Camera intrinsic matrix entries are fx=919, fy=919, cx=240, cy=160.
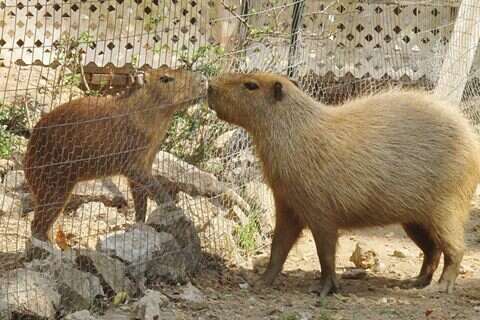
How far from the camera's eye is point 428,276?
19.8 ft

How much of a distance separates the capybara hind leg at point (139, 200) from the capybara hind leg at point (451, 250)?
78.1 inches

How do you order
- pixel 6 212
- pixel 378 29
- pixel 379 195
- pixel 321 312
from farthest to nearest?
pixel 378 29
pixel 6 212
pixel 379 195
pixel 321 312

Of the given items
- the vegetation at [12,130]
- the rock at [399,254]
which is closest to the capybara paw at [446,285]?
the rock at [399,254]

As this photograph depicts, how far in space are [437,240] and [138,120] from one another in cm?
209

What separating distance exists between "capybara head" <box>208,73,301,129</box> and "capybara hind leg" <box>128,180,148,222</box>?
0.90 metres

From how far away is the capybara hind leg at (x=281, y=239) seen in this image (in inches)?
230

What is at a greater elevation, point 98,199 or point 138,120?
point 138,120

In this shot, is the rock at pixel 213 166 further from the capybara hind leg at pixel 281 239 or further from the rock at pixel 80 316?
the rock at pixel 80 316

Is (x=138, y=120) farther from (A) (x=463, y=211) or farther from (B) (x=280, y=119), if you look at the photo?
(A) (x=463, y=211)

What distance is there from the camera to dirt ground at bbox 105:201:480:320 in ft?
17.0

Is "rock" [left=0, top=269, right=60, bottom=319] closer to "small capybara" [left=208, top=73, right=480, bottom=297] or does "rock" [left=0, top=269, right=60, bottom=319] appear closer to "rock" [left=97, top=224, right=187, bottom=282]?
A: "rock" [left=97, top=224, right=187, bottom=282]

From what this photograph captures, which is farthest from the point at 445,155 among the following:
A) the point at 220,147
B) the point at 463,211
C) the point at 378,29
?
the point at 378,29

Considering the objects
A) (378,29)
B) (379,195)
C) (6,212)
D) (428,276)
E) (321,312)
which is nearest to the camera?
(321,312)

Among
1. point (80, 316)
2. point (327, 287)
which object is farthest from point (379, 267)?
point (80, 316)
